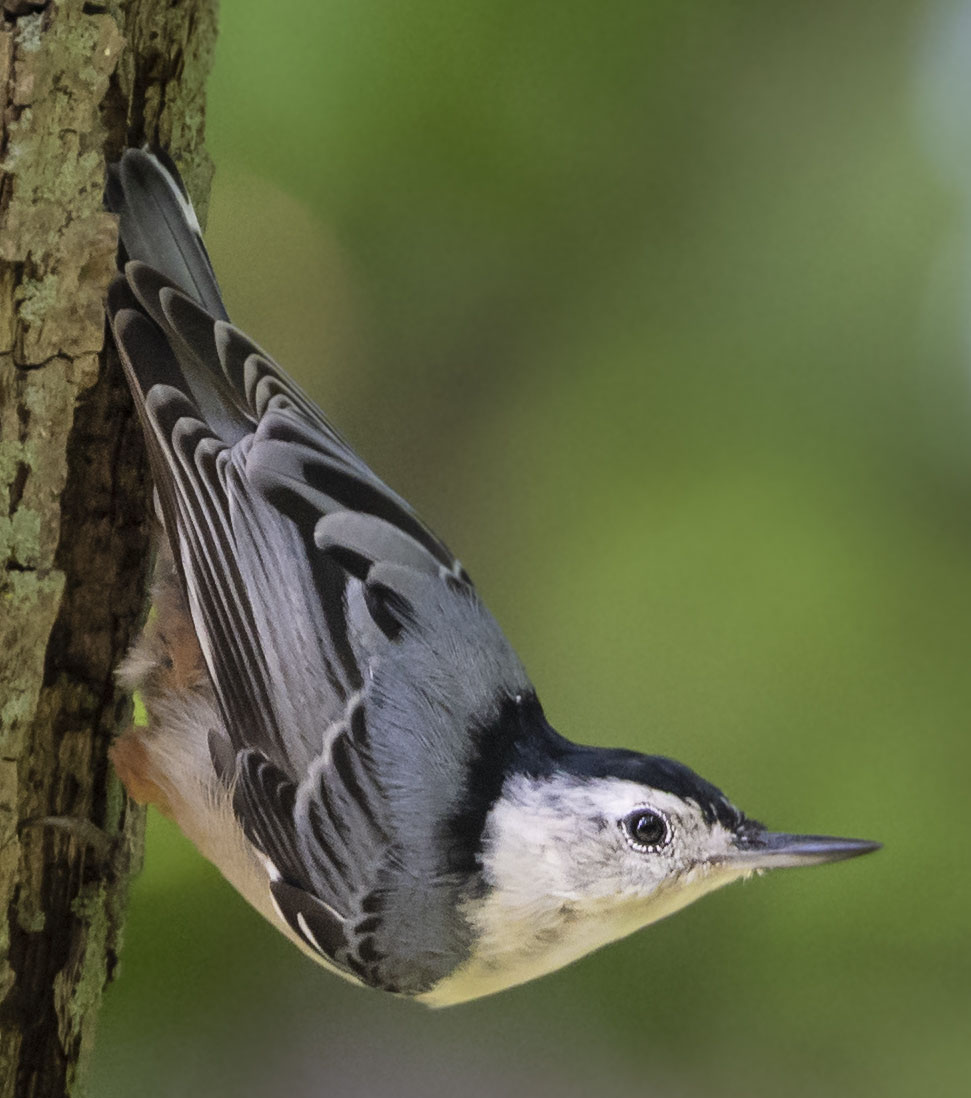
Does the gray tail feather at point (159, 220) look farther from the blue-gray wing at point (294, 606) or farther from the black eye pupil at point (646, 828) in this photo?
the black eye pupil at point (646, 828)

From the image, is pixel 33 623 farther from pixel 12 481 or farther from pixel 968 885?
pixel 968 885

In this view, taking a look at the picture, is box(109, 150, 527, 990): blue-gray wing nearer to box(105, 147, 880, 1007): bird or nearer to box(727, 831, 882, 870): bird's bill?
box(105, 147, 880, 1007): bird

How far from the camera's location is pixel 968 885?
2160mm

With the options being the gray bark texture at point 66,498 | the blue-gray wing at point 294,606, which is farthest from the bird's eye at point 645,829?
the gray bark texture at point 66,498

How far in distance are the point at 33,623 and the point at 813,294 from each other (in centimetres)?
163

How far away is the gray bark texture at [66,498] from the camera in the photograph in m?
1.26

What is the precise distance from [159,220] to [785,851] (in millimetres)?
938

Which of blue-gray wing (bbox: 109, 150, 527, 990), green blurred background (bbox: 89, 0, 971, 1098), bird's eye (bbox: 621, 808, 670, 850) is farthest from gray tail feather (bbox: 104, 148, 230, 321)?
bird's eye (bbox: 621, 808, 670, 850)

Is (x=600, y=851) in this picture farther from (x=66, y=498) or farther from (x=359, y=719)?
(x=66, y=498)

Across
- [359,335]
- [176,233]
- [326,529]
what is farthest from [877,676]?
[176,233]

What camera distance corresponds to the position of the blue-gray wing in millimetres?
1390

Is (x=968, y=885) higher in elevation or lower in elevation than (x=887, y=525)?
lower

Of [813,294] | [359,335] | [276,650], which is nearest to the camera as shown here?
[276,650]

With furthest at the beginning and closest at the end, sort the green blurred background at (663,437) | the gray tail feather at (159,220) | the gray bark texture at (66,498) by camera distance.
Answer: the green blurred background at (663,437) < the gray tail feather at (159,220) < the gray bark texture at (66,498)
